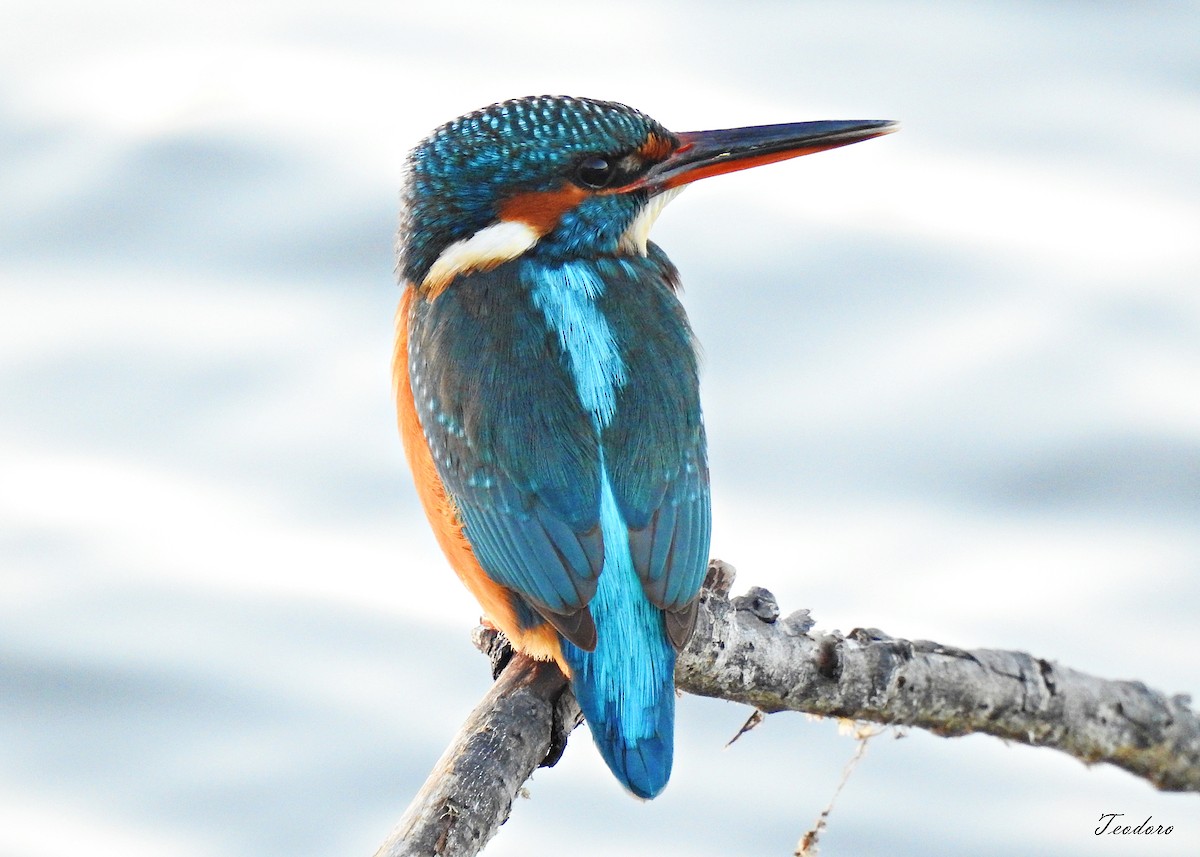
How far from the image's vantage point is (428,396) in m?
2.99

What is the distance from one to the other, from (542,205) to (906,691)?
116 centimetres

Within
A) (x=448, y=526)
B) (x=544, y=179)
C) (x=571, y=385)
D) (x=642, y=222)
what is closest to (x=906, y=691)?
(x=571, y=385)

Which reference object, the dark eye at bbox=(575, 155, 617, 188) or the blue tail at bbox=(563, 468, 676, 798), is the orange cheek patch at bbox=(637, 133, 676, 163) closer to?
the dark eye at bbox=(575, 155, 617, 188)

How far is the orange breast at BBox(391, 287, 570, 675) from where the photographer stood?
9.04ft

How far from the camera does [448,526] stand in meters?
3.02

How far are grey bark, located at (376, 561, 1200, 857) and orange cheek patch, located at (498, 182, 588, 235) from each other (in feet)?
2.67

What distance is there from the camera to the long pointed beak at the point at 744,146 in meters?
3.13

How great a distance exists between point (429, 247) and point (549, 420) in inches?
21.7

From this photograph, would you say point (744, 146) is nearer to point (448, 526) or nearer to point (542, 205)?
point (542, 205)

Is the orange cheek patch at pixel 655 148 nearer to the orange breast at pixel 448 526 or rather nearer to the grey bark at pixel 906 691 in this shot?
the orange breast at pixel 448 526

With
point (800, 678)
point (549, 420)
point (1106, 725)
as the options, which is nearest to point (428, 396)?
point (549, 420)

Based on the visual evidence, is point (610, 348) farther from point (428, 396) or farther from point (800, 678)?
point (800, 678)

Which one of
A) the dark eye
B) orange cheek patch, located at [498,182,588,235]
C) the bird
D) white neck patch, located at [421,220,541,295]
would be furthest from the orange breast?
the dark eye

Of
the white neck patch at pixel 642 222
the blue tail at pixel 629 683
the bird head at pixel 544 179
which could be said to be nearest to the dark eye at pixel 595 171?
the bird head at pixel 544 179
